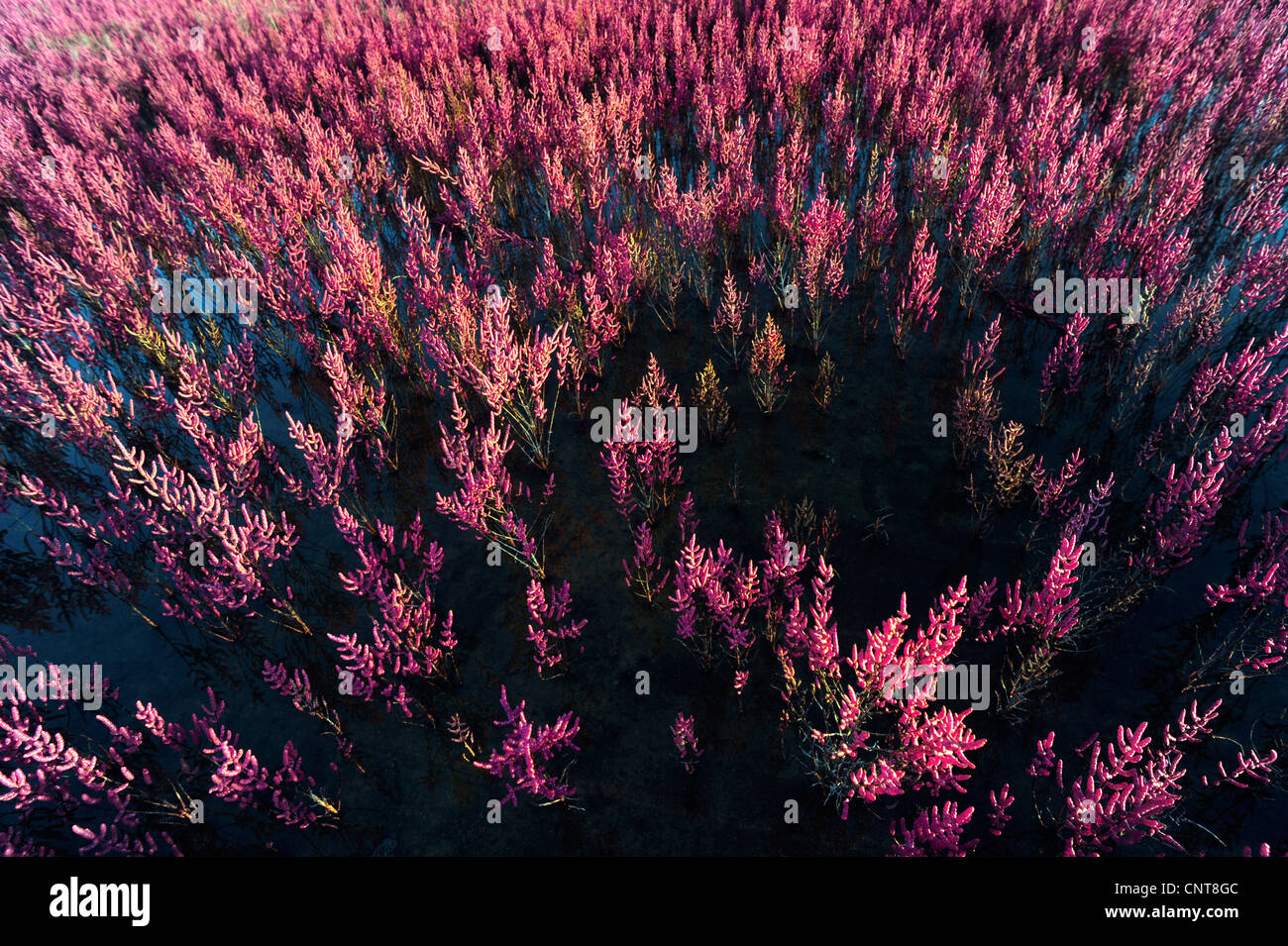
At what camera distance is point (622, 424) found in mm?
3682

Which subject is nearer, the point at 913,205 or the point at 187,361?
the point at 187,361

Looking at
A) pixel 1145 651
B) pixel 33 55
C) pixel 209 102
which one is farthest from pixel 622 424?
pixel 33 55

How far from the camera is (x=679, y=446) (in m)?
4.73

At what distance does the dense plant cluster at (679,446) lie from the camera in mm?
2961

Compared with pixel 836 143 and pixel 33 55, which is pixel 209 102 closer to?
pixel 33 55

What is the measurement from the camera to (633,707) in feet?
11.0

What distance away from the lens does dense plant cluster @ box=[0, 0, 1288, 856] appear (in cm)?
296

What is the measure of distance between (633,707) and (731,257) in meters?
5.59
